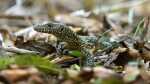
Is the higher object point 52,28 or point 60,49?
point 52,28

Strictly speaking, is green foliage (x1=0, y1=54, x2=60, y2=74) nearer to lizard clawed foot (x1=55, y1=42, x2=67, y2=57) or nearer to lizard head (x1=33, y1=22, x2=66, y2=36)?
lizard clawed foot (x1=55, y1=42, x2=67, y2=57)

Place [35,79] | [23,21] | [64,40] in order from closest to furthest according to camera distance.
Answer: [35,79] < [64,40] < [23,21]

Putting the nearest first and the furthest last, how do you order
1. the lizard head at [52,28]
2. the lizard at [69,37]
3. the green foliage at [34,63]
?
1. the green foliage at [34,63]
2. the lizard at [69,37]
3. the lizard head at [52,28]

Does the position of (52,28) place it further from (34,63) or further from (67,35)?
(34,63)

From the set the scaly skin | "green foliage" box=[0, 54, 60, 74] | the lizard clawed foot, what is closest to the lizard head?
the scaly skin

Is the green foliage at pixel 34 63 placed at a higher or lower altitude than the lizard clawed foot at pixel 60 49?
higher

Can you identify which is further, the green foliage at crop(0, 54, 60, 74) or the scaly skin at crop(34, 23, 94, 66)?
the scaly skin at crop(34, 23, 94, 66)

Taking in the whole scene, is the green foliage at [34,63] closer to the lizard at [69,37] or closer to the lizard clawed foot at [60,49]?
the lizard at [69,37]

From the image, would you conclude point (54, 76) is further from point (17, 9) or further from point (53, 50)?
point (17, 9)

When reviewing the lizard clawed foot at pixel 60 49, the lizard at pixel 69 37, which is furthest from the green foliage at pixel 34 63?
the lizard clawed foot at pixel 60 49

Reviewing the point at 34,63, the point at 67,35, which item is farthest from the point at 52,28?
the point at 34,63

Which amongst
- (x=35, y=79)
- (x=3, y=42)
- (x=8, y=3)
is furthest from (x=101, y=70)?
(x=8, y=3)
